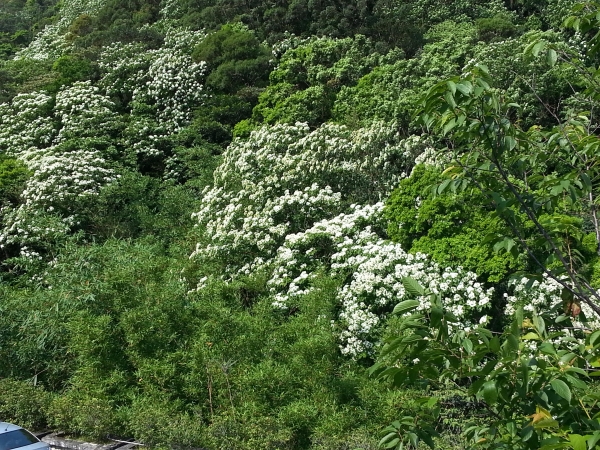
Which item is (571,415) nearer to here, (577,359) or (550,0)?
(577,359)

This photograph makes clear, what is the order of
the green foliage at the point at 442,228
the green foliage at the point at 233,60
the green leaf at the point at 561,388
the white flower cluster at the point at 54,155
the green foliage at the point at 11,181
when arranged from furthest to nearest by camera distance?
the green foliage at the point at 233,60 → the green foliage at the point at 11,181 → the white flower cluster at the point at 54,155 → the green foliage at the point at 442,228 → the green leaf at the point at 561,388

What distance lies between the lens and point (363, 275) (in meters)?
8.77

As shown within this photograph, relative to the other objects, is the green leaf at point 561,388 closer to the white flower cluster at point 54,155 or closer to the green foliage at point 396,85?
the white flower cluster at point 54,155

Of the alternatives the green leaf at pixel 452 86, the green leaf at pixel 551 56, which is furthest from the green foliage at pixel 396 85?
the green leaf at pixel 452 86

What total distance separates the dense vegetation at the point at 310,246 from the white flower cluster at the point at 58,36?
→ 22.5ft

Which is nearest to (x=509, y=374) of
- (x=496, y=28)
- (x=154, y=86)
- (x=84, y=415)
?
(x=84, y=415)

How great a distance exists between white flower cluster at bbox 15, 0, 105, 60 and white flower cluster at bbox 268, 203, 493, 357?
75.1ft

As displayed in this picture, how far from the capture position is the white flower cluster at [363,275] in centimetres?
810

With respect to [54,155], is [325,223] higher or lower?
lower

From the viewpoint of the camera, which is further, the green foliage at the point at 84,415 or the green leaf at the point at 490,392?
the green foliage at the point at 84,415

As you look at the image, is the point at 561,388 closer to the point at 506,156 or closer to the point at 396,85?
the point at 506,156

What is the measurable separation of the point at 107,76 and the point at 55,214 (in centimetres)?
1010

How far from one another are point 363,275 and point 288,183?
A: 428 centimetres

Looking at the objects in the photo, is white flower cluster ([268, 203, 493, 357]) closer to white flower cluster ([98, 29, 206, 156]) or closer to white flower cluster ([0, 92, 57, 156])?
white flower cluster ([98, 29, 206, 156])
